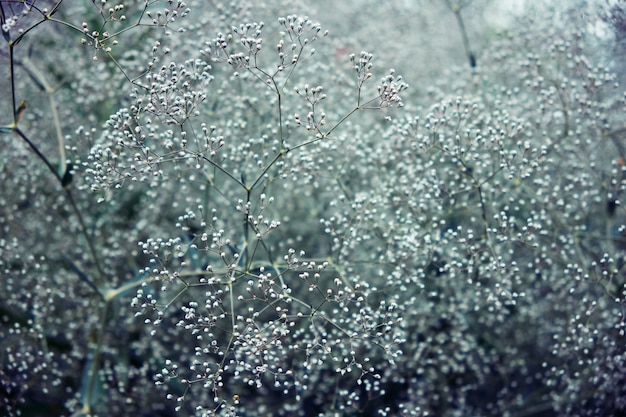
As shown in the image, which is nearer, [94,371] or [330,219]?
[330,219]

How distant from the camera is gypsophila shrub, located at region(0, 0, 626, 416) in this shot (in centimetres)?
633

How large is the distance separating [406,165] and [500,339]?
372 cm

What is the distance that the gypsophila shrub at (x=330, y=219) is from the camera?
6.33 metres

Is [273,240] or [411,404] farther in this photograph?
[273,240]

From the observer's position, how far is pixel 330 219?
630 centimetres

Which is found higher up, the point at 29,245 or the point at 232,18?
the point at 232,18

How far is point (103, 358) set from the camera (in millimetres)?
8039

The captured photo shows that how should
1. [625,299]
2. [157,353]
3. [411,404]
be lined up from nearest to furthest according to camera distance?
[625,299] → [411,404] → [157,353]

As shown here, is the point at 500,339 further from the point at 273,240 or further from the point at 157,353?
the point at 157,353

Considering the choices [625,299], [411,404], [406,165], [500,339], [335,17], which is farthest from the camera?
[335,17]

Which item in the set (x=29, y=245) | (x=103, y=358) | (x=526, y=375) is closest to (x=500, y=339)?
(x=526, y=375)

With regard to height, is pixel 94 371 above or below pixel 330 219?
below

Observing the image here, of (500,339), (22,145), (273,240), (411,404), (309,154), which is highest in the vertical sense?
(22,145)

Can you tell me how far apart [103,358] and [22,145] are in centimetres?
349
